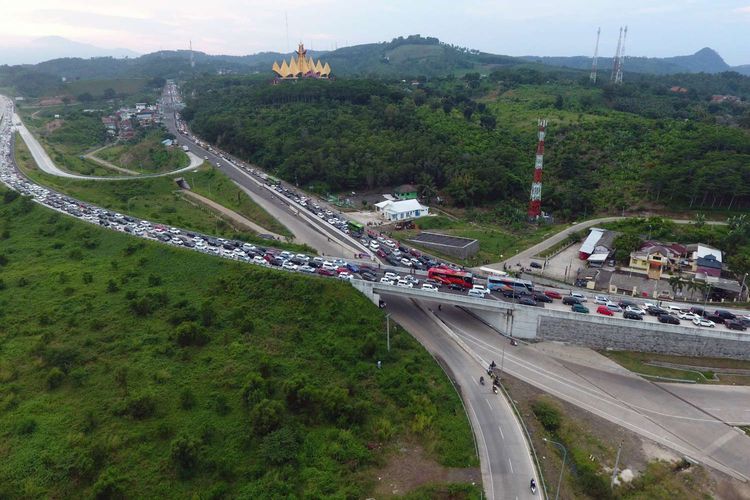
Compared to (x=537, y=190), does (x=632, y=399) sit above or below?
below

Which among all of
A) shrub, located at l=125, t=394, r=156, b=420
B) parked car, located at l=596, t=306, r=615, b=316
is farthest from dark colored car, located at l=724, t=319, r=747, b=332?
shrub, located at l=125, t=394, r=156, b=420

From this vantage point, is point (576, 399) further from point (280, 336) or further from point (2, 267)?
point (2, 267)

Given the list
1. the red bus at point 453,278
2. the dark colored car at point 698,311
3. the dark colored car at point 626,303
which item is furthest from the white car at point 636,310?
the red bus at point 453,278

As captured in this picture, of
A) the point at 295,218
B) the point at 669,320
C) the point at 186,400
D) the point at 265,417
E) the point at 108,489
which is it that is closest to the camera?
the point at 108,489

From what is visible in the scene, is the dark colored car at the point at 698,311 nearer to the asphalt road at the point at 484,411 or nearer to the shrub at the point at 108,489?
the asphalt road at the point at 484,411

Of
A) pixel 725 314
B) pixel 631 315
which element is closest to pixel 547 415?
pixel 631 315

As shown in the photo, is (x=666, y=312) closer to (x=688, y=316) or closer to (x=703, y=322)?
(x=688, y=316)

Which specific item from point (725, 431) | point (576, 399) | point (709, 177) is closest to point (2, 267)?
point (576, 399)
